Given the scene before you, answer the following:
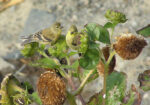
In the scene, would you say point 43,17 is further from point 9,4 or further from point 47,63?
point 47,63

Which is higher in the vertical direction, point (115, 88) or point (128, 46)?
point (128, 46)

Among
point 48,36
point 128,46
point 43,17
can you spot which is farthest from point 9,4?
point 128,46

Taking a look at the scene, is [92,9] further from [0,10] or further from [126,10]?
[0,10]

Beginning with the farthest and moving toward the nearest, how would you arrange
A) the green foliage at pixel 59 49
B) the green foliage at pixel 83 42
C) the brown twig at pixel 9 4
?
the brown twig at pixel 9 4 < the green foliage at pixel 59 49 < the green foliage at pixel 83 42

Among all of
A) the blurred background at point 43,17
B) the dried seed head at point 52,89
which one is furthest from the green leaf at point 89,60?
the blurred background at point 43,17

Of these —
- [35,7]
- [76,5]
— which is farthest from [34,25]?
[76,5]

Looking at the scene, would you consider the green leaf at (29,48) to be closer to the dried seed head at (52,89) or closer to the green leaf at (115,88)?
the dried seed head at (52,89)
